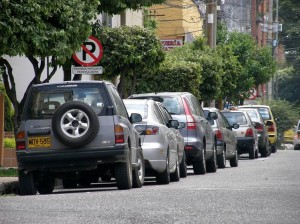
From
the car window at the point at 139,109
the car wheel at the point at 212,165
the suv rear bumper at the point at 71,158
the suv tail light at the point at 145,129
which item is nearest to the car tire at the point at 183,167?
the car window at the point at 139,109

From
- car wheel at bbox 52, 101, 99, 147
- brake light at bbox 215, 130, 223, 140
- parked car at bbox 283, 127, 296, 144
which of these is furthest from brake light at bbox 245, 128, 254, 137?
parked car at bbox 283, 127, 296, 144

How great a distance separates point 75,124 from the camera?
17.3 meters

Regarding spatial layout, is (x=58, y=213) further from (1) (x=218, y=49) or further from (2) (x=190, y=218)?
(1) (x=218, y=49)

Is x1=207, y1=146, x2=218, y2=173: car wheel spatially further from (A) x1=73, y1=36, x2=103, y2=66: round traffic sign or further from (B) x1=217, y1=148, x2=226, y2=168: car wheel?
(A) x1=73, y1=36, x2=103, y2=66: round traffic sign

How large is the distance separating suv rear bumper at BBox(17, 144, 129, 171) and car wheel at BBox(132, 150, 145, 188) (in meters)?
1.24

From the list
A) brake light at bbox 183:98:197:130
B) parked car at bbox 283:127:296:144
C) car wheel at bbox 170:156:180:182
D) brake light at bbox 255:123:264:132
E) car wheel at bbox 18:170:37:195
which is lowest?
parked car at bbox 283:127:296:144

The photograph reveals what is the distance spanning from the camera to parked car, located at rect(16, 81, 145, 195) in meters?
17.2

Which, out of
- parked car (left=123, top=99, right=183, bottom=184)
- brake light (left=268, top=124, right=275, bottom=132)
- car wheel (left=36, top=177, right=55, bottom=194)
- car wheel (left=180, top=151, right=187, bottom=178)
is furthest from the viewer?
brake light (left=268, top=124, right=275, bottom=132)

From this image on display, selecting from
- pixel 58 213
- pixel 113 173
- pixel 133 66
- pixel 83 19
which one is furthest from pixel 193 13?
pixel 58 213

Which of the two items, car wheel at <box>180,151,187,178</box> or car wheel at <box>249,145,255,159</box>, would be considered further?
car wheel at <box>249,145,255,159</box>

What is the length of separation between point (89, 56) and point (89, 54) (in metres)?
0.04

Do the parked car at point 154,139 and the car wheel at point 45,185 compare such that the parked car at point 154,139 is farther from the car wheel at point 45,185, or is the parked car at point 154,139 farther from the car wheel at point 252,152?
the car wheel at point 252,152

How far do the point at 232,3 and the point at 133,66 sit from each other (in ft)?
174

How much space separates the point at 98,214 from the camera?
1224 cm
